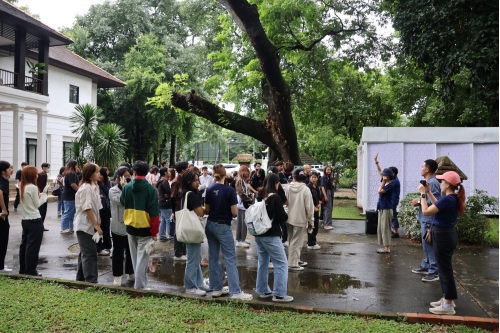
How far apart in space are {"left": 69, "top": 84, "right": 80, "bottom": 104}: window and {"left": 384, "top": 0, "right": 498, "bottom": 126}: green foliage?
21291 millimetres

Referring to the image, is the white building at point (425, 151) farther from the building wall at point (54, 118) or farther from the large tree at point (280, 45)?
the building wall at point (54, 118)

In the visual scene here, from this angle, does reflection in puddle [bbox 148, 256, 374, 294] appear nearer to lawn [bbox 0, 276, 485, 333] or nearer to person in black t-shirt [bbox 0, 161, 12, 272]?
lawn [bbox 0, 276, 485, 333]

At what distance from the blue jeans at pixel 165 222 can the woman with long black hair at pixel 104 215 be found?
61.2 inches

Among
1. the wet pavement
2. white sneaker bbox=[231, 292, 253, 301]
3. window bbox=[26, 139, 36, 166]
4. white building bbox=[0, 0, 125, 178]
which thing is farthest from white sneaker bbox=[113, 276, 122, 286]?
window bbox=[26, 139, 36, 166]

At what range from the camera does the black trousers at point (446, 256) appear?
17.7 ft

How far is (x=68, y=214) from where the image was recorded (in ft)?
36.6

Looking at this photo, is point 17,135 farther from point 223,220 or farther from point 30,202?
point 223,220

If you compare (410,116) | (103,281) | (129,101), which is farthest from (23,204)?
(129,101)

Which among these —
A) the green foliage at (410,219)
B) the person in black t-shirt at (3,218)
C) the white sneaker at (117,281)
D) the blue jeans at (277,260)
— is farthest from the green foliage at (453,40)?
the person in black t-shirt at (3,218)

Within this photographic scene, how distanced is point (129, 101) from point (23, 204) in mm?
25681

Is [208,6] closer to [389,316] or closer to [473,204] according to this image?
[473,204]

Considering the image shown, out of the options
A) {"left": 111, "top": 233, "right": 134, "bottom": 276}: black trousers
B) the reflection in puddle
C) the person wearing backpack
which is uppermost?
the person wearing backpack

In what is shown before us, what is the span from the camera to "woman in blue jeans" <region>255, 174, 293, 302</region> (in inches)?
231

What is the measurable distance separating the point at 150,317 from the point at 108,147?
655 inches
